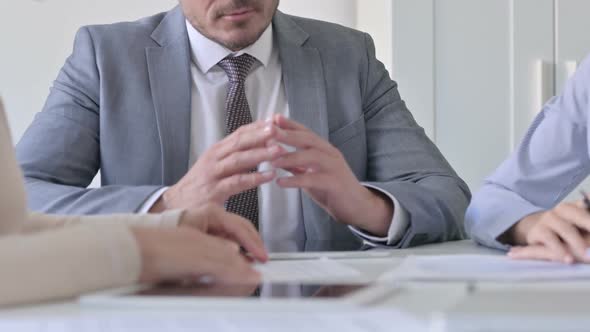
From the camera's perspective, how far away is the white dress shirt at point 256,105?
1905mm

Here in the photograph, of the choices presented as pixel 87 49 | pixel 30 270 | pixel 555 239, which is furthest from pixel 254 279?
pixel 87 49

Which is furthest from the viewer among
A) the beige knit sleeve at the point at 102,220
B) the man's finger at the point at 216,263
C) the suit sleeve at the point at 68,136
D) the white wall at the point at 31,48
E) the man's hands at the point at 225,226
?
the white wall at the point at 31,48

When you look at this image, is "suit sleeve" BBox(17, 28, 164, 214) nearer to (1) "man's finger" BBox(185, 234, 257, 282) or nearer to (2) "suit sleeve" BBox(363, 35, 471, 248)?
(2) "suit sleeve" BBox(363, 35, 471, 248)

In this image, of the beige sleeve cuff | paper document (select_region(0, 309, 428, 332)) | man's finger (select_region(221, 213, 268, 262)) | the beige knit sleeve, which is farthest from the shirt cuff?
paper document (select_region(0, 309, 428, 332))

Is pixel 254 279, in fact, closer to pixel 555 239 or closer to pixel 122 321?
pixel 122 321

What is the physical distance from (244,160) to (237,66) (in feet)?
1.53

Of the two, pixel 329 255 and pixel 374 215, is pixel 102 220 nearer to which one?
pixel 329 255

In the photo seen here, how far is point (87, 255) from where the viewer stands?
819mm

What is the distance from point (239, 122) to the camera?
191cm

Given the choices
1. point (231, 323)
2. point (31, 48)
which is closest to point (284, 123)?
point (231, 323)

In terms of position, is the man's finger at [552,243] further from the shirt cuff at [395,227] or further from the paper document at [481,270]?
the shirt cuff at [395,227]

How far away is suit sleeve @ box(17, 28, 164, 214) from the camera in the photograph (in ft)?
5.89

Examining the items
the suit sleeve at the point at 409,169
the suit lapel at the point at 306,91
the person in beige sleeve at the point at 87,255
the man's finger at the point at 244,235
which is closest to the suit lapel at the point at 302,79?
the suit lapel at the point at 306,91

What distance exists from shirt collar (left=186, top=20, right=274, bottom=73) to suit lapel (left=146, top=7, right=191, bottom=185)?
0.02 meters
